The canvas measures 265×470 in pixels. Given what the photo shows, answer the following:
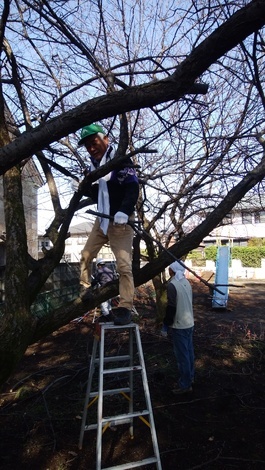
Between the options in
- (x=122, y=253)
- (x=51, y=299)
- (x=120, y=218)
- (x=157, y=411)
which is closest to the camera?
(x=120, y=218)

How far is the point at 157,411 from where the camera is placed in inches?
186

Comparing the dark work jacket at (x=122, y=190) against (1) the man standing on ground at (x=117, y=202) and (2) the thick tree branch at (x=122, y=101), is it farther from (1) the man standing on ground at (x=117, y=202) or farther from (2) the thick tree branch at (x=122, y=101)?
(2) the thick tree branch at (x=122, y=101)

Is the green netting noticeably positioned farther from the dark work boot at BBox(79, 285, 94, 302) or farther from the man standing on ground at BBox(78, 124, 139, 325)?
the man standing on ground at BBox(78, 124, 139, 325)

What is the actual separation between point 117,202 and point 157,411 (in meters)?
2.95

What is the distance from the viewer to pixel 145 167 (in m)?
7.75

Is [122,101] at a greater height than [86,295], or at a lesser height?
greater

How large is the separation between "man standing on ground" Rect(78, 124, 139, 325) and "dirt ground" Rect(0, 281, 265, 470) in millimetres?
1611

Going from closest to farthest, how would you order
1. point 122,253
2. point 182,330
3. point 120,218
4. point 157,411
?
→ point 120,218 → point 122,253 → point 157,411 → point 182,330

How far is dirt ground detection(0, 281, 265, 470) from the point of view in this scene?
3758 mm

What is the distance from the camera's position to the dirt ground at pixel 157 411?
12.3 feet

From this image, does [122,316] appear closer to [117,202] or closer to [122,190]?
[117,202]

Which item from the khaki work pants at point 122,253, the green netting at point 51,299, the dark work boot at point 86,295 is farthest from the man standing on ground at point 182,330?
the green netting at point 51,299

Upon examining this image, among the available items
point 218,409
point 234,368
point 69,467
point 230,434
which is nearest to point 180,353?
point 218,409

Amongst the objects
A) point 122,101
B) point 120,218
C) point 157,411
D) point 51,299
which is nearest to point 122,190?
point 120,218
